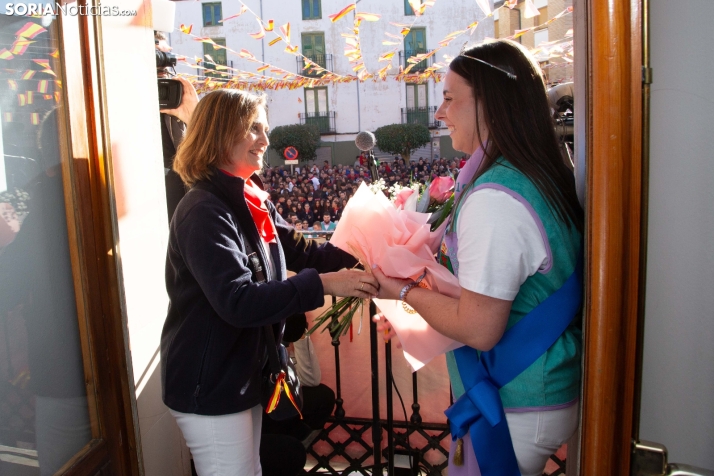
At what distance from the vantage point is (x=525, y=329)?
1.35 meters

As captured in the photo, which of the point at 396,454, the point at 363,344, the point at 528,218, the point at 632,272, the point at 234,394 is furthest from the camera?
the point at 363,344

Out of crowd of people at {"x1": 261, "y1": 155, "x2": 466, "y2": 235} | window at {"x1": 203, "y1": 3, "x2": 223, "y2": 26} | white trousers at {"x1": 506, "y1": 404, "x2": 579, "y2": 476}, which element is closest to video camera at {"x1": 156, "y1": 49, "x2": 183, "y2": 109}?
white trousers at {"x1": 506, "y1": 404, "x2": 579, "y2": 476}

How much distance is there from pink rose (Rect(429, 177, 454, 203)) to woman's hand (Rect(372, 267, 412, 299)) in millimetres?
432

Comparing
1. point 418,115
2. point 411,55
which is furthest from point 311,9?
point 418,115

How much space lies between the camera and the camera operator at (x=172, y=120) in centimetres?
288

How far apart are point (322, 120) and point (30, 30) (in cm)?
2409

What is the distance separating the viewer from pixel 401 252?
1.62m

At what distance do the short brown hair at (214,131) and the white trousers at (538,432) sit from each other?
1.20 m

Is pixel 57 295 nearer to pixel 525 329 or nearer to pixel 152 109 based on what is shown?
pixel 152 109

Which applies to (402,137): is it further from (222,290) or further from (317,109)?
(222,290)

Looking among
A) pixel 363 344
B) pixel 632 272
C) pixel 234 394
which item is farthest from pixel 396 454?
pixel 632 272

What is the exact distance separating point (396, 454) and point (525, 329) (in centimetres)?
180

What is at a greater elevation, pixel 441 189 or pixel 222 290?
pixel 441 189

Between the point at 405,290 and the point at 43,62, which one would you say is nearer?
the point at 43,62
